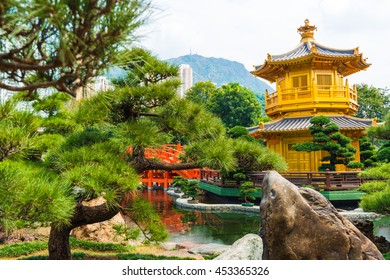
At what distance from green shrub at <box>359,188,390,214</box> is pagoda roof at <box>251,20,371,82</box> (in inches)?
309

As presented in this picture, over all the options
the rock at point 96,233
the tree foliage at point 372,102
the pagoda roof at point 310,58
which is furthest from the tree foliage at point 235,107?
the rock at point 96,233

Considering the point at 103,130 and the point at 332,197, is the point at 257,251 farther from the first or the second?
the point at 332,197

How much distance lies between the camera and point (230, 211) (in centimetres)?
936

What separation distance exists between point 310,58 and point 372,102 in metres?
11.4

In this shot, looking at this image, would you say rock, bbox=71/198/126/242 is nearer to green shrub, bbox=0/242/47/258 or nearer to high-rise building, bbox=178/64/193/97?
green shrub, bbox=0/242/47/258

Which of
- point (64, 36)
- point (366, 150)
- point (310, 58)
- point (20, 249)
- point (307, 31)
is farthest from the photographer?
point (307, 31)

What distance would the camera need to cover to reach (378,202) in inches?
135

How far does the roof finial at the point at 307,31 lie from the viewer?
480 inches

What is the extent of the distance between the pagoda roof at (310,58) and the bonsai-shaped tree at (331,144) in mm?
2415

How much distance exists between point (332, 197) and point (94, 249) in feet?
21.6

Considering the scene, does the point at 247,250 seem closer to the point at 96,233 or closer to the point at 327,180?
the point at 96,233

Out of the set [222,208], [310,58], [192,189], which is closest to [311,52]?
[310,58]
